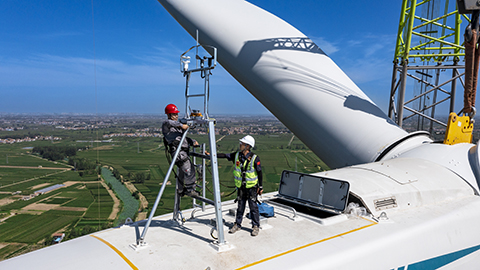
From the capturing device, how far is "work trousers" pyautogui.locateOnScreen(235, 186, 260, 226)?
488cm

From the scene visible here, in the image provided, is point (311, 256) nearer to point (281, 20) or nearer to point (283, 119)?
point (283, 119)

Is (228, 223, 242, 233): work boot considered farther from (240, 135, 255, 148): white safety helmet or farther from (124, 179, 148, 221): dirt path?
(124, 179, 148, 221): dirt path

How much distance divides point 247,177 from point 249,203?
0.46 m

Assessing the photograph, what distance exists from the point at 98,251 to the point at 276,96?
7233mm

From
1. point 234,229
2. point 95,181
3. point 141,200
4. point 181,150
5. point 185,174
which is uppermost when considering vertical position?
point 181,150

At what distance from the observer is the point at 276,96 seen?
989cm

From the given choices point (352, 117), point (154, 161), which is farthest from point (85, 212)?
point (352, 117)

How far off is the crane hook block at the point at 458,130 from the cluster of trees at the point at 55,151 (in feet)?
191

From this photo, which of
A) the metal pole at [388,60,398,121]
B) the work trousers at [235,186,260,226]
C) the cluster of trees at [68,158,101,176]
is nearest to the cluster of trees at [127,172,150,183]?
the cluster of trees at [68,158,101,176]

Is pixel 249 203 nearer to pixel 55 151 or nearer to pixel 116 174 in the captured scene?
pixel 116 174

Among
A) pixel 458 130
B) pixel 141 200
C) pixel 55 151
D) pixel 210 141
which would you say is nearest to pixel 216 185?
pixel 210 141

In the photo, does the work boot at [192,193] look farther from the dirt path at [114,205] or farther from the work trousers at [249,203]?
the dirt path at [114,205]

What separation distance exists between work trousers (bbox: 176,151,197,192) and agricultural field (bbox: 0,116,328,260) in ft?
27.9

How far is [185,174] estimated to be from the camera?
5344 millimetres
